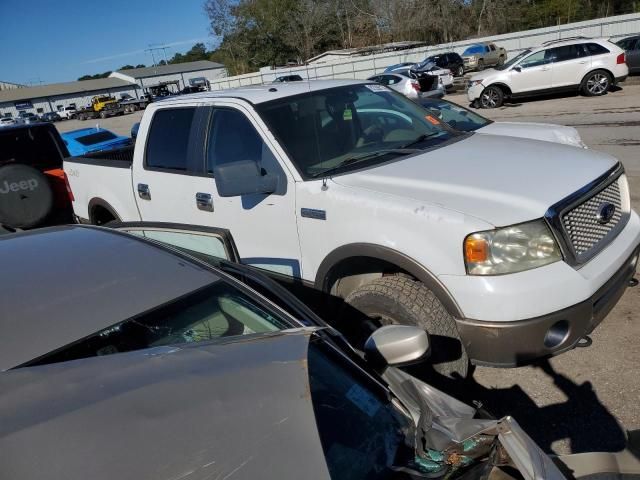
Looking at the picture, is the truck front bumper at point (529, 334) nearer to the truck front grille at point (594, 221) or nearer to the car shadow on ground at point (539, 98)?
the truck front grille at point (594, 221)

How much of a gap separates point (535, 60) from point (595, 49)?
1.74m

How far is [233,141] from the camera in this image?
3812 mm

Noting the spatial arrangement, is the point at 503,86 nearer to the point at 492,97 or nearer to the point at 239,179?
the point at 492,97

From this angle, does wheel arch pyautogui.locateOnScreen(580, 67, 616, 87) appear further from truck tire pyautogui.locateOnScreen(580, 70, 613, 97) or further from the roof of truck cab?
the roof of truck cab

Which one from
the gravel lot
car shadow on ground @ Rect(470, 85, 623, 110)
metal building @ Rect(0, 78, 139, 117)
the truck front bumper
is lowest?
car shadow on ground @ Rect(470, 85, 623, 110)

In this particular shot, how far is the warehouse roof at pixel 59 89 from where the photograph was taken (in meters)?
77.1

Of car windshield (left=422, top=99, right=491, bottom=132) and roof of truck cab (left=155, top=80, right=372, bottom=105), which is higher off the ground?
roof of truck cab (left=155, top=80, right=372, bottom=105)

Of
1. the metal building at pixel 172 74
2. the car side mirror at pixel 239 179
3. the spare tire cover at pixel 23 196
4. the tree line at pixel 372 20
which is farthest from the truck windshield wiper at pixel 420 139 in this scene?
the metal building at pixel 172 74

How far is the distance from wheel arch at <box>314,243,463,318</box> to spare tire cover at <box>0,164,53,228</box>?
4.86 m

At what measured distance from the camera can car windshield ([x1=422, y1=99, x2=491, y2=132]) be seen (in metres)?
6.88

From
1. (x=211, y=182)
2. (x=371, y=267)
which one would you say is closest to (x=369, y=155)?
(x=371, y=267)

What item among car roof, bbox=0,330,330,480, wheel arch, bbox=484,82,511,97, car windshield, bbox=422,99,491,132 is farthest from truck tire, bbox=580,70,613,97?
car roof, bbox=0,330,330,480

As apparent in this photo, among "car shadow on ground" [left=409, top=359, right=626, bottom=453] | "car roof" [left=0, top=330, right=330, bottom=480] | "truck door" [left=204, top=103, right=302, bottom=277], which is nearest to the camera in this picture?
"car roof" [left=0, top=330, right=330, bottom=480]

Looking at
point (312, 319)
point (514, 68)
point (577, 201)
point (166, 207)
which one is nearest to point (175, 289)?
point (312, 319)
